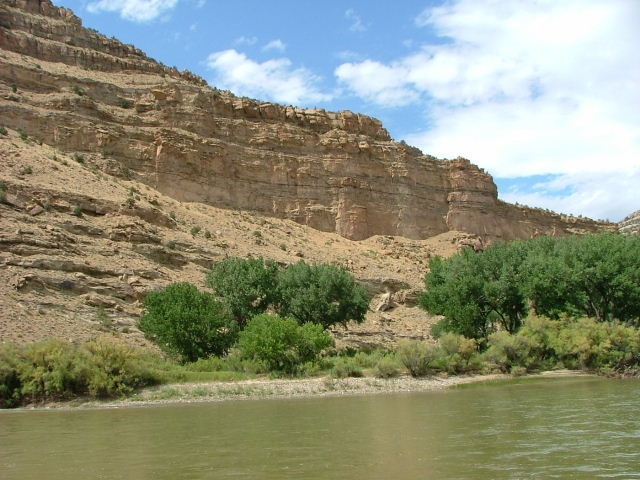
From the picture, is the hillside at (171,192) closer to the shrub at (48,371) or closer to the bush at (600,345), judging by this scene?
the shrub at (48,371)

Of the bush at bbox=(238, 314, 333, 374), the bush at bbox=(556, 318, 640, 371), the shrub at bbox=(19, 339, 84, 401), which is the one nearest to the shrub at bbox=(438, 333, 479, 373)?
the bush at bbox=(556, 318, 640, 371)

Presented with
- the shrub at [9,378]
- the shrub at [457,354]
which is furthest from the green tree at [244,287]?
the shrub at [9,378]

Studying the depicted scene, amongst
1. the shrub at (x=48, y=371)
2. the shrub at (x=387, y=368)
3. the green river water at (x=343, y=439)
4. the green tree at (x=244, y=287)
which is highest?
the green tree at (x=244, y=287)

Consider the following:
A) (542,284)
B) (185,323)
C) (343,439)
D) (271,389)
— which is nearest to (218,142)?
(185,323)

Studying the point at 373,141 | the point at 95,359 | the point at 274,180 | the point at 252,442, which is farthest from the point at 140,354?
the point at 373,141

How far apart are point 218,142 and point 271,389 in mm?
31940

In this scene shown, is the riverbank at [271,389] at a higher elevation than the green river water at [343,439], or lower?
higher

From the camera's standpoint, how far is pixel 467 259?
35.8m

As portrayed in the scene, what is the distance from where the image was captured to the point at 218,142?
53406 millimetres

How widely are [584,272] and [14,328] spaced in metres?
25.0

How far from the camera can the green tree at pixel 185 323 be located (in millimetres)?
28141

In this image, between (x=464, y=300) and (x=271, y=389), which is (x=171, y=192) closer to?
(x=464, y=300)

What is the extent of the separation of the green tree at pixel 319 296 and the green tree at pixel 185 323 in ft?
16.4

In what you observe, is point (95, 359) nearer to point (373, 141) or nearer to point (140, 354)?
point (140, 354)
